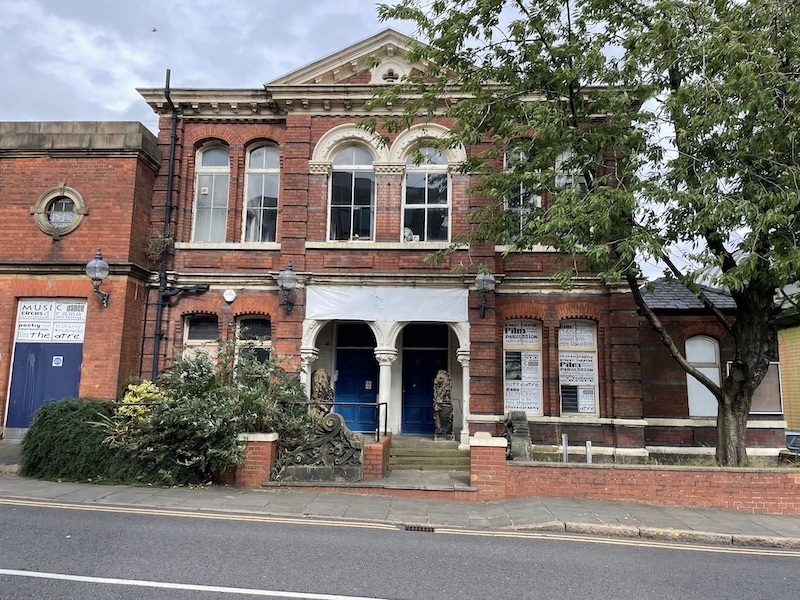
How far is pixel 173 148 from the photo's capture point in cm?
1452

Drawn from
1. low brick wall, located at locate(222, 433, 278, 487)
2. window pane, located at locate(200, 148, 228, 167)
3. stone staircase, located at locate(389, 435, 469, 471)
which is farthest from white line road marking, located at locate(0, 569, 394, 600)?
window pane, located at locate(200, 148, 228, 167)

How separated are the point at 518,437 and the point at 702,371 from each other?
5927 millimetres

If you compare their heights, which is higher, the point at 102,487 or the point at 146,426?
the point at 146,426

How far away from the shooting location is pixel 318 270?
45.3 ft

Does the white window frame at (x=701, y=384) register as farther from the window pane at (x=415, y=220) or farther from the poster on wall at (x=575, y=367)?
the window pane at (x=415, y=220)

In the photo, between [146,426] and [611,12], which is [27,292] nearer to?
[146,426]

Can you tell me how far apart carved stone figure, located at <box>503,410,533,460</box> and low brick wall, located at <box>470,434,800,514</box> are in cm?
164

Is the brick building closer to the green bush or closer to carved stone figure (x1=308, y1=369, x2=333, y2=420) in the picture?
carved stone figure (x1=308, y1=369, x2=333, y2=420)

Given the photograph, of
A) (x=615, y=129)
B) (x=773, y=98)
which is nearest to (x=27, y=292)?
(x=615, y=129)

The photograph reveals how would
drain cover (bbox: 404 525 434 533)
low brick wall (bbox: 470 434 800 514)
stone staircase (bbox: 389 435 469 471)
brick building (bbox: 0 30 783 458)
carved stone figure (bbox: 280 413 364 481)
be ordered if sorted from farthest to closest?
brick building (bbox: 0 30 783 458), stone staircase (bbox: 389 435 469 471), carved stone figure (bbox: 280 413 364 481), low brick wall (bbox: 470 434 800 514), drain cover (bbox: 404 525 434 533)

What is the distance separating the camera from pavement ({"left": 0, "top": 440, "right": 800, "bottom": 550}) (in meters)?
7.50

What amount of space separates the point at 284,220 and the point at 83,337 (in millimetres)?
5371

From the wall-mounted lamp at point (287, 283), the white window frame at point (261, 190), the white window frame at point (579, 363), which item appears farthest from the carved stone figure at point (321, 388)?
the white window frame at point (579, 363)

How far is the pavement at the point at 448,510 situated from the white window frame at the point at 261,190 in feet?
23.6
